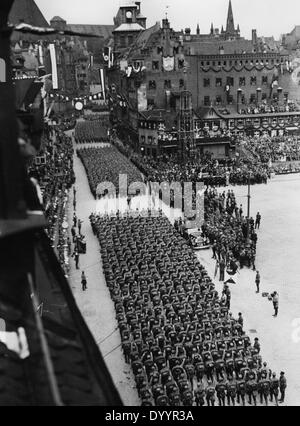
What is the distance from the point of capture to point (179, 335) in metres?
21.0

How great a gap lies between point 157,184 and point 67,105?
79849 mm

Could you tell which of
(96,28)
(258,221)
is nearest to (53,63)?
(258,221)

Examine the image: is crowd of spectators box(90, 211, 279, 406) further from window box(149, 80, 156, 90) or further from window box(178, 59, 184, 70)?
window box(178, 59, 184, 70)

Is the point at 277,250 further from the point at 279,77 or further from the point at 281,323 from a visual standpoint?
the point at 279,77

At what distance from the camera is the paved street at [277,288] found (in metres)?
21.4

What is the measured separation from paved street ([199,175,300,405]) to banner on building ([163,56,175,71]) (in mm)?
34469

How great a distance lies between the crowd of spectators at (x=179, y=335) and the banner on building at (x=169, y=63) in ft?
166

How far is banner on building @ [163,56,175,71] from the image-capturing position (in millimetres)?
76250

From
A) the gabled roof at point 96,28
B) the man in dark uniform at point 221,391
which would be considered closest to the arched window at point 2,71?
the man in dark uniform at point 221,391

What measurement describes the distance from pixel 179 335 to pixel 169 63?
201 feet

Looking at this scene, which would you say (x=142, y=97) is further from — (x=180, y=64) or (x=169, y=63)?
(x=180, y=64)

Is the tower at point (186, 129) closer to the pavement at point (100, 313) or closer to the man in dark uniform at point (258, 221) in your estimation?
the pavement at point (100, 313)

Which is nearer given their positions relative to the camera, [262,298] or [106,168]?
[262,298]

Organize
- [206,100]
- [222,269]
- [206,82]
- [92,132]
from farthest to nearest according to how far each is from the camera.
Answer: [92,132], [206,100], [206,82], [222,269]
